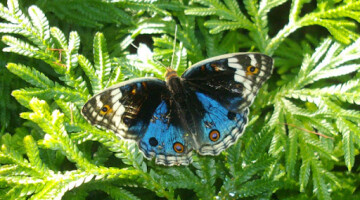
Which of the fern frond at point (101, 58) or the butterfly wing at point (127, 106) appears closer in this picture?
the butterfly wing at point (127, 106)

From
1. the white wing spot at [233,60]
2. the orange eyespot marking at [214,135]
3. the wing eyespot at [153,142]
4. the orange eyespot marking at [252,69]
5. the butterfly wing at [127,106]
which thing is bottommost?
the orange eyespot marking at [214,135]

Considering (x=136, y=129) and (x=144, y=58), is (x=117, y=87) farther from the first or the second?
(x=144, y=58)

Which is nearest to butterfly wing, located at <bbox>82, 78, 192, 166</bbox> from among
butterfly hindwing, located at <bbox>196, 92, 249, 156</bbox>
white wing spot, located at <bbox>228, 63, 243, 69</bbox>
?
butterfly hindwing, located at <bbox>196, 92, 249, 156</bbox>

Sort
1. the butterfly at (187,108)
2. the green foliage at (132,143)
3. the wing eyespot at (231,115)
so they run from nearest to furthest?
the green foliage at (132,143) < the butterfly at (187,108) < the wing eyespot at (231,115)

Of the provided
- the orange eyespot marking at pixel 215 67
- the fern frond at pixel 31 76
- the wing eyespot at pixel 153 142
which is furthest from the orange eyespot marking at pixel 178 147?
the fern frond at pixel 31 76

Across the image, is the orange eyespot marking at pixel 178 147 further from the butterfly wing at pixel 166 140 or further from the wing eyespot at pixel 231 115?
the wing eyespot at pixel 231 115

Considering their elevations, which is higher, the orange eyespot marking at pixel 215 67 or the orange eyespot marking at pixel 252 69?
the orange eyespot marking at pixel 215 67

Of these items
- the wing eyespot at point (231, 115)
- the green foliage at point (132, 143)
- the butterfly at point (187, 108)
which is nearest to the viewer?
the green foliage at point (132, 143)
